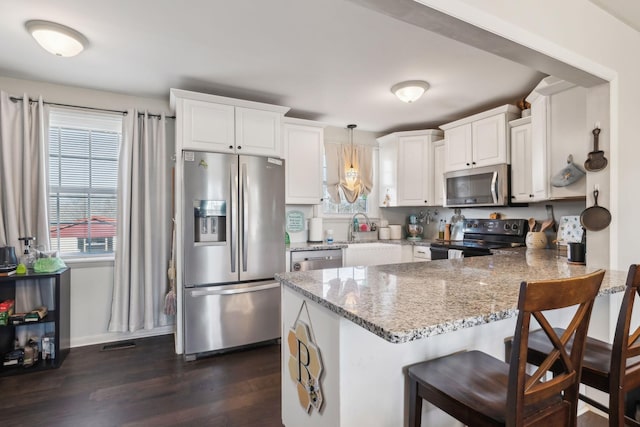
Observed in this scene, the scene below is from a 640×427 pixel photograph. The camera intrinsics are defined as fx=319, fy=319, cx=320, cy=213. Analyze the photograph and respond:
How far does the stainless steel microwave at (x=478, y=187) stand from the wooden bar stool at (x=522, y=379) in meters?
2.52

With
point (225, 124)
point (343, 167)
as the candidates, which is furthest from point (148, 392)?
point (343, 167)

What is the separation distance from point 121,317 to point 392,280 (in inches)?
111

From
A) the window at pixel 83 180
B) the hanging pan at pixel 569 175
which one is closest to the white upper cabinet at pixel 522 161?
the hanging pan at pixel 569 175

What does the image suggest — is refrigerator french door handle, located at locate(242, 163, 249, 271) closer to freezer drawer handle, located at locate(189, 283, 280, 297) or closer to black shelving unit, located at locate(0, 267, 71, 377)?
freezer drawer handle, located at locate(189, 283, 280, 297)

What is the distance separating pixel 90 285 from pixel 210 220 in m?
1.37

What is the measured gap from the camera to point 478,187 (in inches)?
139

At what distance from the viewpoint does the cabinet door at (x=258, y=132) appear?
3.09 metres

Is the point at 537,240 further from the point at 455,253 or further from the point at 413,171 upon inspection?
the point at 413,171

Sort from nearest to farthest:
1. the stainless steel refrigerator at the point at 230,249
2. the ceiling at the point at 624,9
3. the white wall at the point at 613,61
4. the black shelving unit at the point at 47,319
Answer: the white wall at the point at 613,61 < the ceiling at the point at 624,9 < the black shelving unit at the point at 47,319 < the stainless steel refrigerator at the point at 230,249

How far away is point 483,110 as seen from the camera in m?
3.69

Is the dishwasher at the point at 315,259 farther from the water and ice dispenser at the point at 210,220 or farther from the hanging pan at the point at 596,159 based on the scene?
the hanging pan at the point at 596,159

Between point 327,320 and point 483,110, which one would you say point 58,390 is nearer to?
point 327,320

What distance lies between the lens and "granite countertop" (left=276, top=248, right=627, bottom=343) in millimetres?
934

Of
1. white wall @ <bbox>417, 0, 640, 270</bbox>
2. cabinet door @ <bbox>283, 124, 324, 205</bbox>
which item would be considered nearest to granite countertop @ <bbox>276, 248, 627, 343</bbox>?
white wall @ <bbox>417, 0, 640, 270</bbox>
